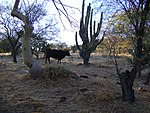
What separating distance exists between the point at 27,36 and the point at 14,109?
513 cm

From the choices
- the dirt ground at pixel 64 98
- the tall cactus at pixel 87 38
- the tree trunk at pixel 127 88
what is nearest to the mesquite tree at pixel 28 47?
the dirt ground at pixel 64 98

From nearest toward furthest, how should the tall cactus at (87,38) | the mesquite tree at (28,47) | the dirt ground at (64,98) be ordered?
the dirt ground at (64,98)
the mesquite tree at (28,47)
the tall cactus at (87,38)

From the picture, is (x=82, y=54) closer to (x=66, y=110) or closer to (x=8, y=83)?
(x=8, y=83)

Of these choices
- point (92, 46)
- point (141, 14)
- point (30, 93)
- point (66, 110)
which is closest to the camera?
point (66, 110)

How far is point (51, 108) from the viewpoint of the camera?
9086mm

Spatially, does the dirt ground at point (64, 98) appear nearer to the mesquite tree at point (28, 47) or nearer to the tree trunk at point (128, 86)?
the tree trunk at point (128, 86)

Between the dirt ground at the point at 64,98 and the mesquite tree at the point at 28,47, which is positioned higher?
the mesquite tree at the point at 28,47

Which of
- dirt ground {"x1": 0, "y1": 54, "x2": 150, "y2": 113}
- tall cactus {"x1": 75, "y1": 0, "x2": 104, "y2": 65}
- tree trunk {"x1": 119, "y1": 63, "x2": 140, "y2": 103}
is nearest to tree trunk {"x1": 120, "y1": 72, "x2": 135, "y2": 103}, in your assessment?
tree trunk {"x1": 119, "y1": 63, "x2": 140, "y2": 103}

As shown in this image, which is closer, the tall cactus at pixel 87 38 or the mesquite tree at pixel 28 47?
the mesquite tree at pixel 28 47

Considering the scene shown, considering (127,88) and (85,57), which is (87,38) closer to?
(85,57)

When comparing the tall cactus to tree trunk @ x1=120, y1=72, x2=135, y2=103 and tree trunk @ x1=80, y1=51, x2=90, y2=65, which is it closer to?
tree trunk @ x1=80, y1=51, x2=90, y2=65

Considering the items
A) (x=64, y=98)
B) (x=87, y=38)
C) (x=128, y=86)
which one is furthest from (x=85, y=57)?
(x=128, y=86)

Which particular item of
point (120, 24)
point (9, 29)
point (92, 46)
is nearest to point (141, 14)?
point (120, 24)

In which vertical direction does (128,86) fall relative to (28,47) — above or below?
below
